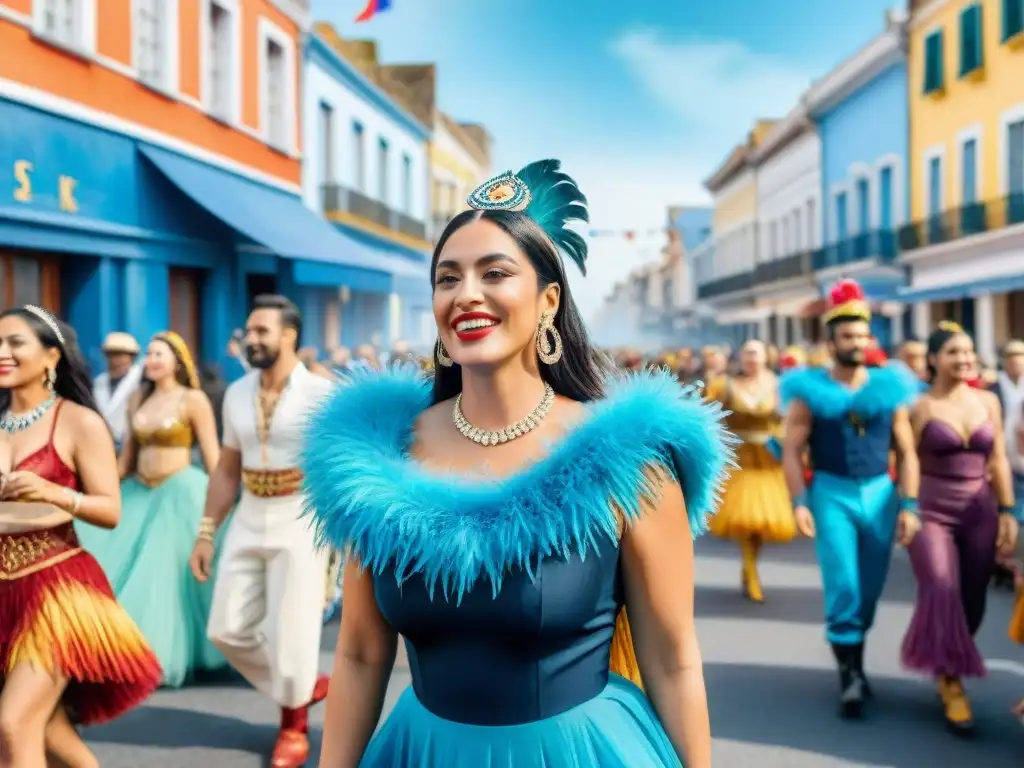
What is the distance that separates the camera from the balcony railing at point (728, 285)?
4672cm

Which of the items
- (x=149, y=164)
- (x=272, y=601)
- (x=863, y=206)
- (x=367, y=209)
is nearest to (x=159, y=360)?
(x=272, y=601)

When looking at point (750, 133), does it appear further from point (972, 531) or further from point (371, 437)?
point (371, 437)

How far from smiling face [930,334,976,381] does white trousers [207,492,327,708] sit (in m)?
3.38

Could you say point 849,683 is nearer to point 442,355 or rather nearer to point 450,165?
point 442,355

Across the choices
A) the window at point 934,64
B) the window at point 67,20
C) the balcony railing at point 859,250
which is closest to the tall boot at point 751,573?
the window at point 67,20

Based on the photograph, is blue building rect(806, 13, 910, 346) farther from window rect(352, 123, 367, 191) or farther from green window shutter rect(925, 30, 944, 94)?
window rect(352, 123, 367, 191)

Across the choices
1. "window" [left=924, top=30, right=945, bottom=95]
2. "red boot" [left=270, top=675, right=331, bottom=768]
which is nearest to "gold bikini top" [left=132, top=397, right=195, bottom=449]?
"red boot" [left=270, top=675, right=331, bottom=768]

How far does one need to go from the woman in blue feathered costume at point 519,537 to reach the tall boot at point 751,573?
632cm

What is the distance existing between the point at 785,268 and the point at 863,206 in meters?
7.61

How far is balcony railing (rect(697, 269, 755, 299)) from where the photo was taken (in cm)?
4672

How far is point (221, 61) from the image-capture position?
16.9m

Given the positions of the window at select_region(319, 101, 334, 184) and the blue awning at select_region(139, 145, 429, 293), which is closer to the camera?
the blue awning at select_region(139, 145, 429, 293)

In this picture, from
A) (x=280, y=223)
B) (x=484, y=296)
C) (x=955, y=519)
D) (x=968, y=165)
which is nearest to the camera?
(x=484, y=296)

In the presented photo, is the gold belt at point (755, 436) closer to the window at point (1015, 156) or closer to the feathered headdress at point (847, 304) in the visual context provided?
the feathered headdress at point (847, 304)
